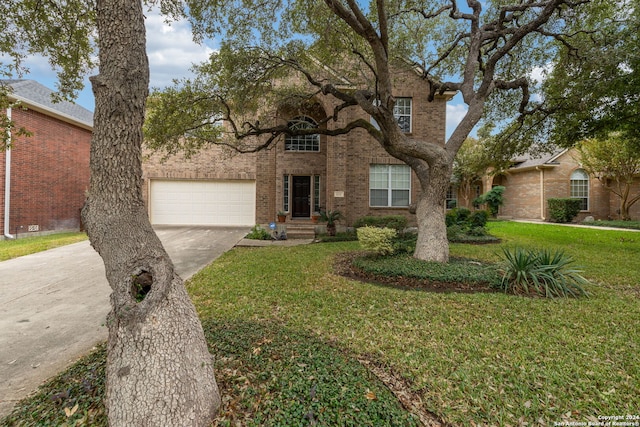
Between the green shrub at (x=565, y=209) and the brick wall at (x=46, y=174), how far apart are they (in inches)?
1028

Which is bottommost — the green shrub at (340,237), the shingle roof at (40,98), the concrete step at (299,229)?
the green shrub at (340,237)

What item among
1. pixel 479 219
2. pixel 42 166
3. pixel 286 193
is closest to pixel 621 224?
pixel 479 219

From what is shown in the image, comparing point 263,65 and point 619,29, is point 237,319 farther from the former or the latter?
point 619,29

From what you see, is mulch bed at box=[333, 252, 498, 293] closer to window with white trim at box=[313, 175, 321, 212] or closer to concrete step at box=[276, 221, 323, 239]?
concrete step at box=[276, 221, 323, 239]

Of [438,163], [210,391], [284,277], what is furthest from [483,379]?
[438,163]

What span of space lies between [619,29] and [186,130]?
38.3ft

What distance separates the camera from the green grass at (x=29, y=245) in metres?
8.31

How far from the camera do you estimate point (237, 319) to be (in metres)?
3.93

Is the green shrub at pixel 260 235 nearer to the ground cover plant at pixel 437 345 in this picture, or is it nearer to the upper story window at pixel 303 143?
the upper story window at pixel 303 143

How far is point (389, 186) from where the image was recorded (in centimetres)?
1298

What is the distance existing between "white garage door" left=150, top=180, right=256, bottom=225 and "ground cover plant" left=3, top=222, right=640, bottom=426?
980cm

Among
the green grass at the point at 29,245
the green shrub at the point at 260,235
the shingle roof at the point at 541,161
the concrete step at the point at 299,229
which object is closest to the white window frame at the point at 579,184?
the shingle roof at the point at 541,161

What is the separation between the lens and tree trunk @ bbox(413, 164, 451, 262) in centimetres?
684

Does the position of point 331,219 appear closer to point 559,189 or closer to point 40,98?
point 40,98
